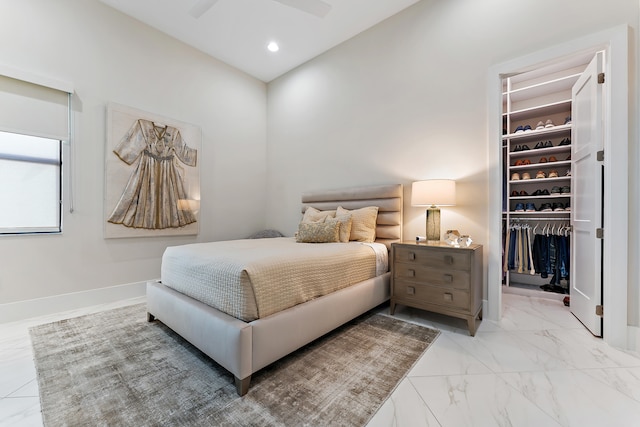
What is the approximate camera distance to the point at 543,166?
3.47 m

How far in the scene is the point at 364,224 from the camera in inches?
118

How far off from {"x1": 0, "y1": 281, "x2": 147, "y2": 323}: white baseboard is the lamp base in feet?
11.2

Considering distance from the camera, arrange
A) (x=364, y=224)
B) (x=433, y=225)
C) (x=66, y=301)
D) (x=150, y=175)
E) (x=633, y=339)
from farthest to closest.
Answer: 1. (x=150, y=175)
2. (x=364, y=224)
3. (x=66, y=301)
4. (x=433, y=225)
5. (x=633, y=339)

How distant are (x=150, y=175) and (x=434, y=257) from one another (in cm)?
334

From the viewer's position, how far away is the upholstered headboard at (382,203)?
3.02 meters

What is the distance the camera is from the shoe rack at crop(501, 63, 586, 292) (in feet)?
10.8

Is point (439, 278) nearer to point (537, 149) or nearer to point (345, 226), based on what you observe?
point (345, 226)

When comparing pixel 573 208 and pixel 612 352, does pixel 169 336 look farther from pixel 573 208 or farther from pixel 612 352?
pixel 573 208

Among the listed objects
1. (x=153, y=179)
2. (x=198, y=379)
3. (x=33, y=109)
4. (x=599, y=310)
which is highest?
(x=33, y=109)

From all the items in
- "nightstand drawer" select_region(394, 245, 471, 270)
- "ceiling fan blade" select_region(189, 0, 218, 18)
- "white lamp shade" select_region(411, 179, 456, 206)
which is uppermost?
"ceiling fan blade" select_region(189, 0, 218, 18)

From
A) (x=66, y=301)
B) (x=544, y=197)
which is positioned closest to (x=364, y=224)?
(x=544, y=197)

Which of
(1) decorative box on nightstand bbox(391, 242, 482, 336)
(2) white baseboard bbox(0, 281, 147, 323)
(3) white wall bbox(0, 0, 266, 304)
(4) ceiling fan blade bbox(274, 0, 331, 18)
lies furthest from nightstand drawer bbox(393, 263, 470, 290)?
(2) white baseboard bbox(0, 281, 147, 323)

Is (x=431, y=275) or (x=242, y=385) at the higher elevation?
(x=431, y=275)

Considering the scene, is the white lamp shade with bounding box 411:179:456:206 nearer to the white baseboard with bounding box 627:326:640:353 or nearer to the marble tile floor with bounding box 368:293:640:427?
the marble tile floor with bounding box 368:293:640:427
